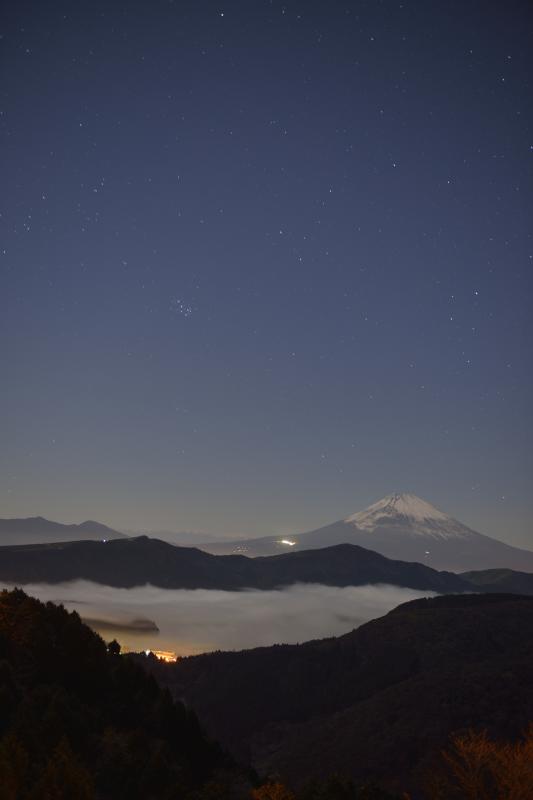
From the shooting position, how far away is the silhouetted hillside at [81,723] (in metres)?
39.2

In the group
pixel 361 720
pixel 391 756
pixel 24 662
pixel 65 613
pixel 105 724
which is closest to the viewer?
pixel 105 724

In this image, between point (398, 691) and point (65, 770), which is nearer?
point (65, 770)

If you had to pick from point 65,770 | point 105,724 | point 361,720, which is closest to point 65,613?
point 105,724

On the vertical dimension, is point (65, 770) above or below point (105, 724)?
above

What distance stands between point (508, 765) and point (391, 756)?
9190 cm

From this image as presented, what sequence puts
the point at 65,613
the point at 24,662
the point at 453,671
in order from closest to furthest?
1. the point at 24,662
2. the point at 65,613
3. the point at 453,671

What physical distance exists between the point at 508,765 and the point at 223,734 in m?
170

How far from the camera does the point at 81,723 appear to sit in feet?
179

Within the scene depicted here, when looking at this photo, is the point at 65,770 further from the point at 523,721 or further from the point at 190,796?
the point at 523,721

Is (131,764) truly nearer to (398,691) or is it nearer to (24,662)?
(24,662)

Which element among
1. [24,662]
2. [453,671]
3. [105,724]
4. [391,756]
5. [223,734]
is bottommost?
[223,734]

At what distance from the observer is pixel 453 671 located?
161000 mm

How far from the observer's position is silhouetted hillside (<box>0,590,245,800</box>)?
129 ft

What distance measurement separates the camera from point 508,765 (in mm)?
48594
